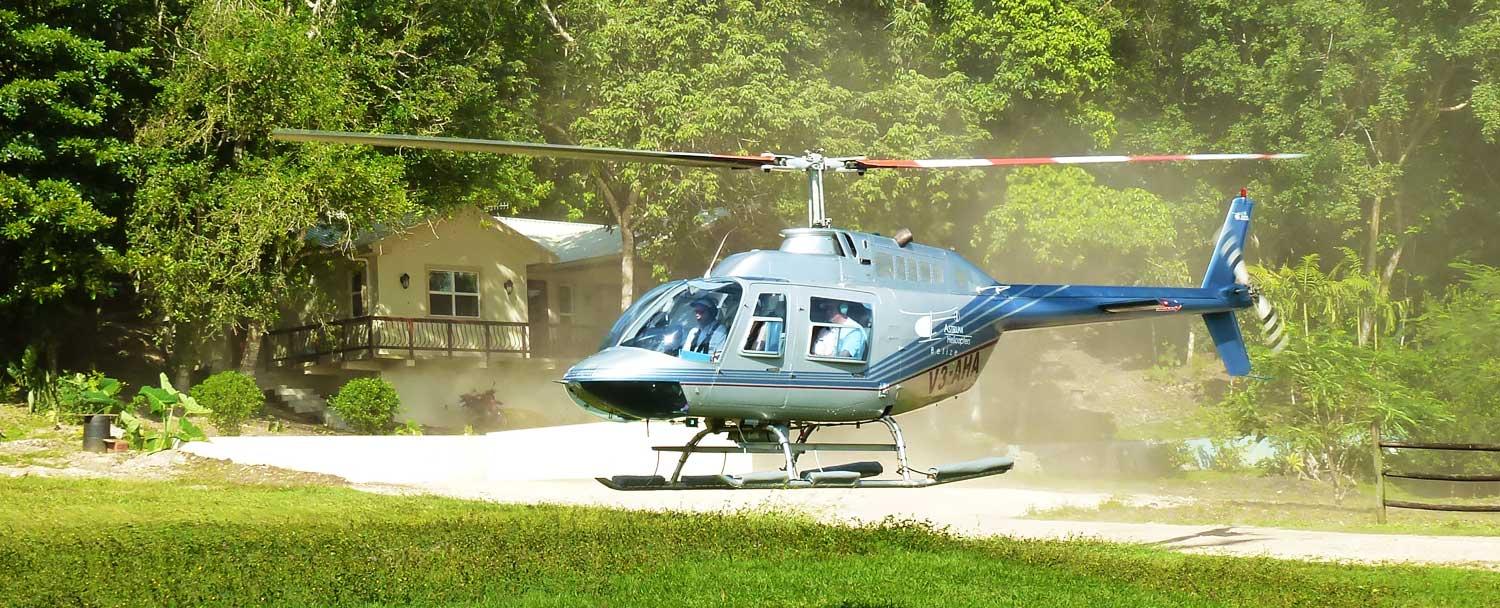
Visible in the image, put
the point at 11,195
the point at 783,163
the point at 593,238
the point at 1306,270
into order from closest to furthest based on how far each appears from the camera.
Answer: the point at 783,163 < the point at 11,195 < the point at 1306,270 < the point at 593,238

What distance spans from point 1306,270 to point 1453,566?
84.4ft

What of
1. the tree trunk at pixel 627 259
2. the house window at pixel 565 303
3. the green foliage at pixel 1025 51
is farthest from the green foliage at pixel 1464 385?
the house window at pixel 565 303

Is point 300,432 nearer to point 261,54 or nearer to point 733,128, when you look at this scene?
point 261,54

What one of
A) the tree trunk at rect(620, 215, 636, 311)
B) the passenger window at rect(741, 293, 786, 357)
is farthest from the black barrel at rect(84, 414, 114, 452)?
the passenger window at rect(741, 293, 786, 357)

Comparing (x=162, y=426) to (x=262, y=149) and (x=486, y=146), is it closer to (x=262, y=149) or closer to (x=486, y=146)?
(x=262, y=149)

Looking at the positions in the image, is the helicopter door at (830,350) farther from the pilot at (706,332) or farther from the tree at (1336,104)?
the tree at (1336,104)

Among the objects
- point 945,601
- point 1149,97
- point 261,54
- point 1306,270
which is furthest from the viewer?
point 1149,97

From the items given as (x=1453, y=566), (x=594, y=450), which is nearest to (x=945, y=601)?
(x=1453, y=566)

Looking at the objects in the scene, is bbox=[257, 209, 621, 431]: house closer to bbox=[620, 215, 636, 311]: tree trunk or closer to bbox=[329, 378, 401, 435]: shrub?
bbox=[620, 215, 636, 311]: tree trunk

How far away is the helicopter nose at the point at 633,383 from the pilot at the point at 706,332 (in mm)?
171

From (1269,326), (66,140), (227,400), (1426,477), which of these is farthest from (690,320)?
(66,140)

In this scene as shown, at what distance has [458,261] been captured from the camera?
34500mm

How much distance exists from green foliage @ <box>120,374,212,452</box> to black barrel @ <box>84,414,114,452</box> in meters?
0.34

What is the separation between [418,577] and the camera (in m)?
11.9
